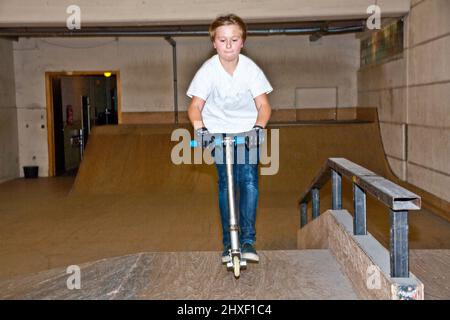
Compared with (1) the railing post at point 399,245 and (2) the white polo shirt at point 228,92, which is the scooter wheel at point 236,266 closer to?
(2) the white polo shirt at point 228,92

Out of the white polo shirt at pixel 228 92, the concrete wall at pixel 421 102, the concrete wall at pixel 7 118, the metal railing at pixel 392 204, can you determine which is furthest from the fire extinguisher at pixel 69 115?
the white polo shirt at pixel 228 92

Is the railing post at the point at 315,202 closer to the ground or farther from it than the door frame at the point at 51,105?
closer to the ground

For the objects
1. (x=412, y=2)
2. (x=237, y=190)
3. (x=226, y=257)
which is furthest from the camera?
(x=412, y=2)

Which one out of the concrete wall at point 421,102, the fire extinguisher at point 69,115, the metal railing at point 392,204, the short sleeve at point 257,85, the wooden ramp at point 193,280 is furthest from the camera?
the fire extinguisher at point 69,115

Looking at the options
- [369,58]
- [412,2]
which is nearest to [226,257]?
[412,2]

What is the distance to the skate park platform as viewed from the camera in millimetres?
2873

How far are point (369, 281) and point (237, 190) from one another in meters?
1.01

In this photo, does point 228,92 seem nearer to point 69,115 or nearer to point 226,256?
point 226,256

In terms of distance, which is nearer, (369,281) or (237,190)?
(369,281)

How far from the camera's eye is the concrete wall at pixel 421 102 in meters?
6.56

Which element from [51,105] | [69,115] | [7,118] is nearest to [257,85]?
[7,118]

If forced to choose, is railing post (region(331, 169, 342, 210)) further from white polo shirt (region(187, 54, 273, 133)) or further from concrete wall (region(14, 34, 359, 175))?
concrete wall (region(14, 34, 359, 175))

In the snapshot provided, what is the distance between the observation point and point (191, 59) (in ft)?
40.0

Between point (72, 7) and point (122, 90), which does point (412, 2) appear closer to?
point (72, 7)
